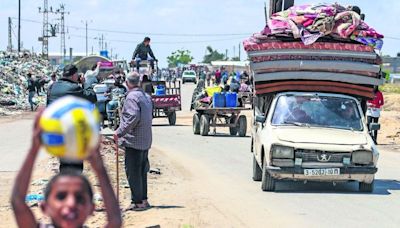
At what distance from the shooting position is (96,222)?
31.3ft

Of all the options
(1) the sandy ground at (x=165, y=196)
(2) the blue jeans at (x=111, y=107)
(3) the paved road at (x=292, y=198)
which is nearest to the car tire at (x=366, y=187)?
(3) the paved road at (x=292, y=198)

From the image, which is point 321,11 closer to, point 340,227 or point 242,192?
point 242,192

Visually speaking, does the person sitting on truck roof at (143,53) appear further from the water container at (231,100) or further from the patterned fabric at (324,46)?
the patterned fabric at (324,46)

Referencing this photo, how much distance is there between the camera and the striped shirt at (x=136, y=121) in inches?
398

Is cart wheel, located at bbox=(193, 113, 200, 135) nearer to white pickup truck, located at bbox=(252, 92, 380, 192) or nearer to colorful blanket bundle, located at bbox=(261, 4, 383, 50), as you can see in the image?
colorful blanket bundle, located at bbox=(261, 4, 383, 50)

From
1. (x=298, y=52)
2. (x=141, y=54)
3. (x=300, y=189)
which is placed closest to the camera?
(x=300, y=189)

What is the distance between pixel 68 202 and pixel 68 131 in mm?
392

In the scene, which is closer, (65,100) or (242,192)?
(65,100)

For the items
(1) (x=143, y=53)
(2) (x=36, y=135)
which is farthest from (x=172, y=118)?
(2) (x=36, y=135)

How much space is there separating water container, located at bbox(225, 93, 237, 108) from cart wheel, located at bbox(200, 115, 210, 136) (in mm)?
811

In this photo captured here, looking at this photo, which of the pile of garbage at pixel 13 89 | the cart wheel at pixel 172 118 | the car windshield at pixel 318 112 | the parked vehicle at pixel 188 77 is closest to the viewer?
the car windshield at pixel 318 112

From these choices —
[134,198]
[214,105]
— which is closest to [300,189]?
[134,198]

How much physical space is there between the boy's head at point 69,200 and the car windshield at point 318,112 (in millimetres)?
9722

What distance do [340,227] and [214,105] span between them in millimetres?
14766
